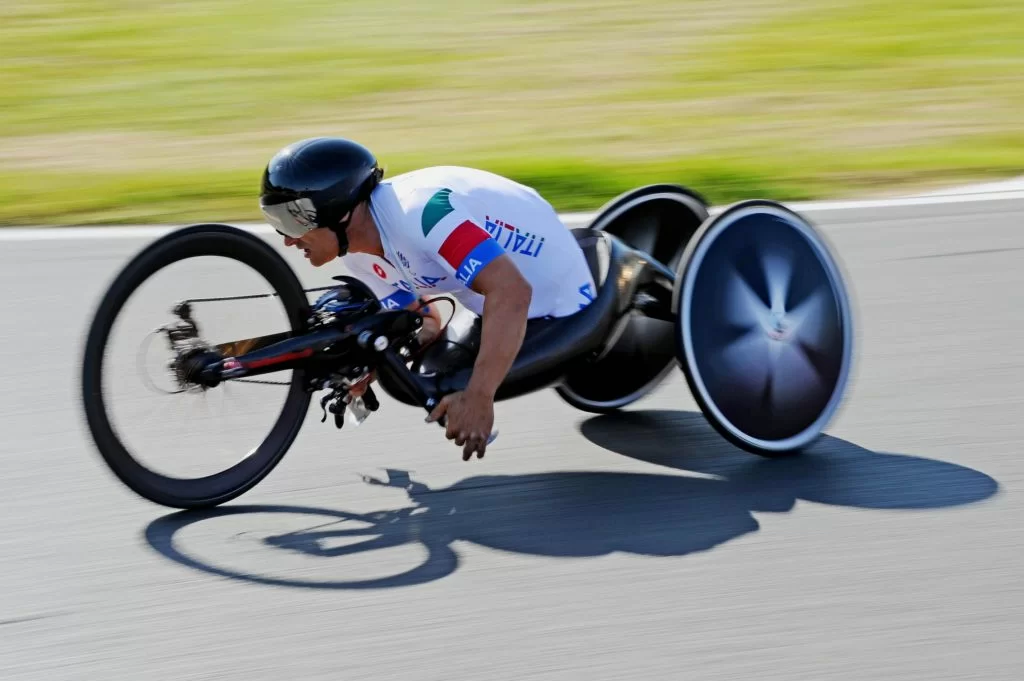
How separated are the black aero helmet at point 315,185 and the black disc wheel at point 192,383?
0.69 feet

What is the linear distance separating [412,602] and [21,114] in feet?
26.7

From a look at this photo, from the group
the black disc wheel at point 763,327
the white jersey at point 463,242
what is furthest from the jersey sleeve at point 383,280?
the black disc wheel at point 763,327

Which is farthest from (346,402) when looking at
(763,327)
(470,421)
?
(763,327)

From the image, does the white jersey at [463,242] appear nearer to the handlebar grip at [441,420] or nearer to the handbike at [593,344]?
the handbike at [593,344]

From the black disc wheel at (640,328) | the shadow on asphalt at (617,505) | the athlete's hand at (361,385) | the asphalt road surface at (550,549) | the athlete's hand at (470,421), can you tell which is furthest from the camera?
the black disc wheel at (640,328)

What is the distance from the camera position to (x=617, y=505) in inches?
185

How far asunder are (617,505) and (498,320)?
721mm

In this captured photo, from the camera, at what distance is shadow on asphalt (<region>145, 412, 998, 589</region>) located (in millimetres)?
4379

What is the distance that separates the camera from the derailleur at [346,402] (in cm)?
473

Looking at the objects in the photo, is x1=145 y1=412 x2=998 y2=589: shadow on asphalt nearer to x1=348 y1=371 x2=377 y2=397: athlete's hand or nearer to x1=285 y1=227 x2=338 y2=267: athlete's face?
x1=348 y1=371 x2=377 y2=397: athlete's hand

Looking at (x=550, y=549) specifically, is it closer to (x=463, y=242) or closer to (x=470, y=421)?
(x=470, y=421)

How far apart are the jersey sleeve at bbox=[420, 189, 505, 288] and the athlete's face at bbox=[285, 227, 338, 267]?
30 cm

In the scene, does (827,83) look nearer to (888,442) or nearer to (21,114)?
(21,114)

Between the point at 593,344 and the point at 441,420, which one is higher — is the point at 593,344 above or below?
above
